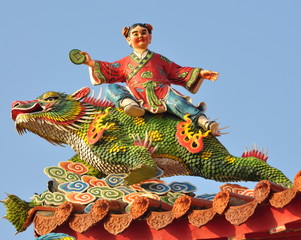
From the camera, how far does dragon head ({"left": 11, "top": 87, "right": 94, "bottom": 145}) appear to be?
8.52m

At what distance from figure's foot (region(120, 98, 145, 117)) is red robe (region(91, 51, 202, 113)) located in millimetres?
160

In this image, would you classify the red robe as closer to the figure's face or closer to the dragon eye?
the figure's face

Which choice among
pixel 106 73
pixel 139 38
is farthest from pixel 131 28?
pixel 106 73

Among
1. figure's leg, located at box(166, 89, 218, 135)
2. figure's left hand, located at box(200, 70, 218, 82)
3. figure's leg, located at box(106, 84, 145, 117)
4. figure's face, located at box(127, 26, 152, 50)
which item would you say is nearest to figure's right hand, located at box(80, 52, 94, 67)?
figure's leg, located at box(106, 84, 145, 117)

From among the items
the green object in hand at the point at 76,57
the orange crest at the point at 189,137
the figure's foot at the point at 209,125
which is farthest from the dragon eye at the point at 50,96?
the figure's foot at the point at 209,125

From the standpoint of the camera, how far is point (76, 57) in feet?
29.4

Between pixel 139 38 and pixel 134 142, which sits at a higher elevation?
pixel 139 38

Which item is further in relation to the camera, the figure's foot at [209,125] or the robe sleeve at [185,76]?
the robe sleeve at [185,76]

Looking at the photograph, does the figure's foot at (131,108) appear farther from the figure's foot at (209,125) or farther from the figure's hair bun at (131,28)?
the figure's hair bun at (131,28)

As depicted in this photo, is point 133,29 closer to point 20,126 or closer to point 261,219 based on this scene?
point 20,126

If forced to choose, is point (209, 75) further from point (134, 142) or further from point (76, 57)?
point (76, 57)

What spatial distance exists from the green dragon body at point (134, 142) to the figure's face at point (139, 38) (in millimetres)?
956

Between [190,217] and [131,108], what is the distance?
2.56 metres

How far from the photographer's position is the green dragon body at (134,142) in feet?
26.6
